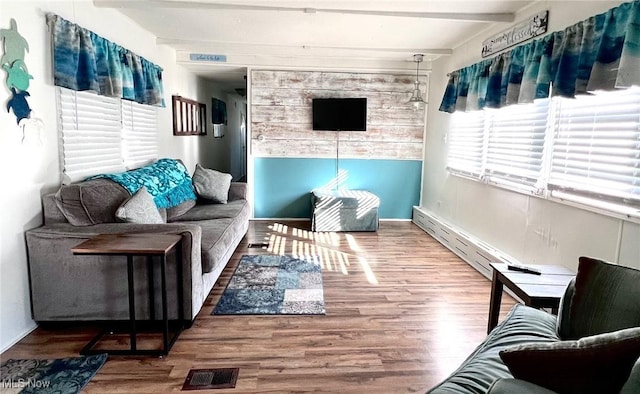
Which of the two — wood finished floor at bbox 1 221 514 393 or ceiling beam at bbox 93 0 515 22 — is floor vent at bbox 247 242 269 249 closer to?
wood finished floor at bbox 1 221 514 393

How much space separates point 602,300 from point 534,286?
0.71 m

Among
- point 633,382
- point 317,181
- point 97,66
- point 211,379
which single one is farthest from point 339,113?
point 633,382

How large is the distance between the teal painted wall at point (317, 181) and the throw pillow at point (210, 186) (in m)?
1.22

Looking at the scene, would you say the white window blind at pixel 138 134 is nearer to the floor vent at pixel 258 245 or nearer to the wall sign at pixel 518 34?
the floor vent at pixel 258 245

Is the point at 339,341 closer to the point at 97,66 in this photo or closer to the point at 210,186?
the point at 210,186

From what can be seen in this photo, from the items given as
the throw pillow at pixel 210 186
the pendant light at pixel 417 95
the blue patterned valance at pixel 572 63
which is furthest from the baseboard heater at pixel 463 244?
the throw pillow at pixel 210 186

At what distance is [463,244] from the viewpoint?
14.3 feet

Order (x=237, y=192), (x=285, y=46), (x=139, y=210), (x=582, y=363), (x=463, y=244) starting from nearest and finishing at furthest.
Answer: (x=582, y=363)
(x=139, y=210)
(x=463, y=244)
(x=237, y=192)
(x=285, y=46)

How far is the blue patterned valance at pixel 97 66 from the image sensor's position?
2.76 meters

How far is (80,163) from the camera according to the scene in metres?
3.13

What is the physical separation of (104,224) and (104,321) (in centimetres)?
65

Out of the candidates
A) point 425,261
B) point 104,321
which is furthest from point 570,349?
point 425,261

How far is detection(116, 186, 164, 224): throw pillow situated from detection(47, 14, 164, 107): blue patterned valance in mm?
928

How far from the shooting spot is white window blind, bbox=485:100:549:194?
3217 millimetres
